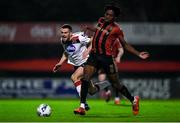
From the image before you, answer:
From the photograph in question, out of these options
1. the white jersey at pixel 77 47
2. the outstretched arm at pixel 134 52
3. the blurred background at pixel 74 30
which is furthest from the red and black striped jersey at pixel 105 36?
the blurred background at pixel 74 30

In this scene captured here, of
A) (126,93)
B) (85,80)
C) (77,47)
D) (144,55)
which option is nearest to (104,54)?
(85,80)

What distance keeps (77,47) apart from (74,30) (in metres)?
12.7

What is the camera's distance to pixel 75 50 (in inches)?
523

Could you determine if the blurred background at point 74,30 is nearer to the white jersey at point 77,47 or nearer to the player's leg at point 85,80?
the white jersey at point 77,47

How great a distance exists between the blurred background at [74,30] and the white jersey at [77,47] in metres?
11.8

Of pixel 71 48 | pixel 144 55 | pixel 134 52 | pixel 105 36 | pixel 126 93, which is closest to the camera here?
pixel 144 55

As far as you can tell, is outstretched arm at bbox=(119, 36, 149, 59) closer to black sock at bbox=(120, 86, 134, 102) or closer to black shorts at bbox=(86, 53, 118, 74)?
black shorts at bbox=(86, 53, 118, 74)

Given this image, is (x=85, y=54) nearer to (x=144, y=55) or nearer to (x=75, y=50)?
(x=75, y=50)

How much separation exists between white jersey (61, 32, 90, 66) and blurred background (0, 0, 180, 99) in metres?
11.8

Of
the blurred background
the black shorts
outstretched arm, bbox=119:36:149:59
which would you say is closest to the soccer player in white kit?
the black shorts

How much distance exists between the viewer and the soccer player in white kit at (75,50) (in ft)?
42.3

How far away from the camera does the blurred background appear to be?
85.6ft
